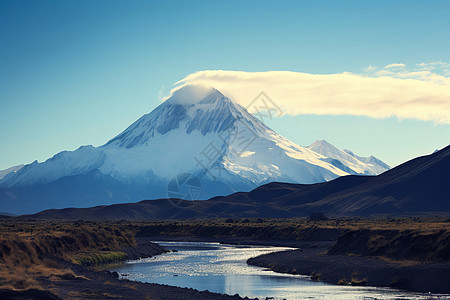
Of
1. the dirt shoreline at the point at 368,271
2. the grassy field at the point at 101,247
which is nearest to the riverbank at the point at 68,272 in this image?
the grassy field at the point at 101,247

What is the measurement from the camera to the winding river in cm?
5847

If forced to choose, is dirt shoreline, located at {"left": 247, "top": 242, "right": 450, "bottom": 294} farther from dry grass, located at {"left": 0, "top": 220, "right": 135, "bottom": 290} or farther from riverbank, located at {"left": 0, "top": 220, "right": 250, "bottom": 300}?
dry grass, located at {"left": 0, "top": 220, "right": 135, "bottom": 290}

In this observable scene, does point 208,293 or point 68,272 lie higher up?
point 68,272

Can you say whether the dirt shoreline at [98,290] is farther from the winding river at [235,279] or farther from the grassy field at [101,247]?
the winding river at [235,279]

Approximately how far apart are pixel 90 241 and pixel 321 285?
A: 46928mm

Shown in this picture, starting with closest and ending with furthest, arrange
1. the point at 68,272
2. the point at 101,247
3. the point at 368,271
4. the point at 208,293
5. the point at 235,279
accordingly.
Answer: the point at 208,293
the point at 68,272
the point at 368,271
the point at 235,279
the point at 101,247

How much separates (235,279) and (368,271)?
15228mm

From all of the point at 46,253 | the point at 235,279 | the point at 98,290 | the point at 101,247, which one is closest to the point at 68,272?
the point at 98,290

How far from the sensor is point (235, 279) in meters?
71.4

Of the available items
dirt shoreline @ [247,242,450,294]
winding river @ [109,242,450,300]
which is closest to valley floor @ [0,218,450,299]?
dirt shoreline @ [247,242,450,294]

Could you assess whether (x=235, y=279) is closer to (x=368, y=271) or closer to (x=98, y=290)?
(x=368, y=271)

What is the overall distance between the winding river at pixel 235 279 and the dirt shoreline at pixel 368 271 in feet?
6.84

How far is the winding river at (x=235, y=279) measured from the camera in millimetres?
58469

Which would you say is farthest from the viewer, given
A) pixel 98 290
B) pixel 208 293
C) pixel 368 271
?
pixel 368 271
